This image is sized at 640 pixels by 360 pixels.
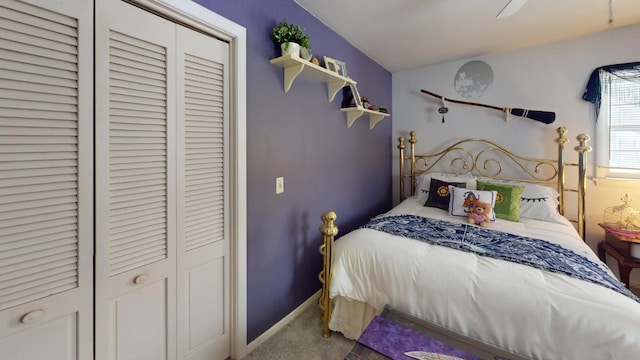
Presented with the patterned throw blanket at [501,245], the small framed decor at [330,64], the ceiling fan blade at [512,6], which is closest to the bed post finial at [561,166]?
the patterned throw blanket at [501,245]

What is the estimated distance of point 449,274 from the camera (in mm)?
1417

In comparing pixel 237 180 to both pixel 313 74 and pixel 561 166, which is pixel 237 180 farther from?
pixel 561 166

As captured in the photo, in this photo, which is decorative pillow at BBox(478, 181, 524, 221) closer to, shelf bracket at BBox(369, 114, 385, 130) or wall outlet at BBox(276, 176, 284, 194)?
shelf bracket at BBox(369, 114, 385, 130)

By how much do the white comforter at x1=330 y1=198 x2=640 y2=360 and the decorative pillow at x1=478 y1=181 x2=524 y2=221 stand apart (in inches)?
21.8

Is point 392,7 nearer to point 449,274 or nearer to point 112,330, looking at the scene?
point 449,274

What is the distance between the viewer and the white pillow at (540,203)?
2.37m

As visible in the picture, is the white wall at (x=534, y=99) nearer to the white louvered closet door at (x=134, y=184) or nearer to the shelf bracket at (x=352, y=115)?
the shelf bracket at (x=352, y=115)

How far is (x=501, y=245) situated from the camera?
169 cm

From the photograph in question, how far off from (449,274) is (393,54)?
243 centimetres

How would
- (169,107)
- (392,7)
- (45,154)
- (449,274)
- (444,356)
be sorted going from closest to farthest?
(45,154) → (444,356) → (169,107) → (449,274) → (392,7)

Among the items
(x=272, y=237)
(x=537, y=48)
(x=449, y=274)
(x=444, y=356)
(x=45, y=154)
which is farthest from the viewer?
(x=537, y=48)

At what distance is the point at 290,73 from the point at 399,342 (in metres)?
1.69

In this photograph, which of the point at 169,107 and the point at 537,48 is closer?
the point at 169,107

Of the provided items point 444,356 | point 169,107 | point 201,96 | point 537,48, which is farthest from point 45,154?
point 537,48
